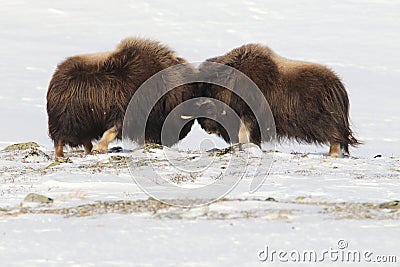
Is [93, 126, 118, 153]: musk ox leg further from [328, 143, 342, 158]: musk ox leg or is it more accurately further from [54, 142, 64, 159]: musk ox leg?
[328, 143, 342, 158]: musk ox leg

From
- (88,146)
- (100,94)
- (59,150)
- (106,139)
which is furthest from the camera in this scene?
(88,146)

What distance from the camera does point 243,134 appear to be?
859cm

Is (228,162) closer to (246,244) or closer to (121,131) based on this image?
(121,131)

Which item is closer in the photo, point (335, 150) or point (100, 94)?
point (100, 94)

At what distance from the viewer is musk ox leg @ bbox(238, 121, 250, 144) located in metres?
8.57

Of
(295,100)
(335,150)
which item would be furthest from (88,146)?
(335,150)

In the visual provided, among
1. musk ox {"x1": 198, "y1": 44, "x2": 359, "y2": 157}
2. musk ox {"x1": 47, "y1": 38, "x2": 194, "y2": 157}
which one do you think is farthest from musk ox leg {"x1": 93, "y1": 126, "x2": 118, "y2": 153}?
musk ox {"x1": 198, "y1": 44, "x2": 359, "y2": 157}

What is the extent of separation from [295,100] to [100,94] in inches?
89.4

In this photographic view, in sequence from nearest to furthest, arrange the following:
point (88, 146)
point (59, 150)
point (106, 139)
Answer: point (106, 139) < point (59, 150) < point (88, 146)

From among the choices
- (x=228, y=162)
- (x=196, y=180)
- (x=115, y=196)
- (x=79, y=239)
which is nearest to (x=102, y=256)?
A: (x=79, y=239)

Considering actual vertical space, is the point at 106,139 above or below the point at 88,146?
above

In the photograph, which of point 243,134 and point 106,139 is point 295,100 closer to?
point 243,134

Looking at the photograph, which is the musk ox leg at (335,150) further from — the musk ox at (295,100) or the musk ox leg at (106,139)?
the musk ox leg at (106,139)

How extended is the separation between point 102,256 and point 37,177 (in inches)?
Result: 118
